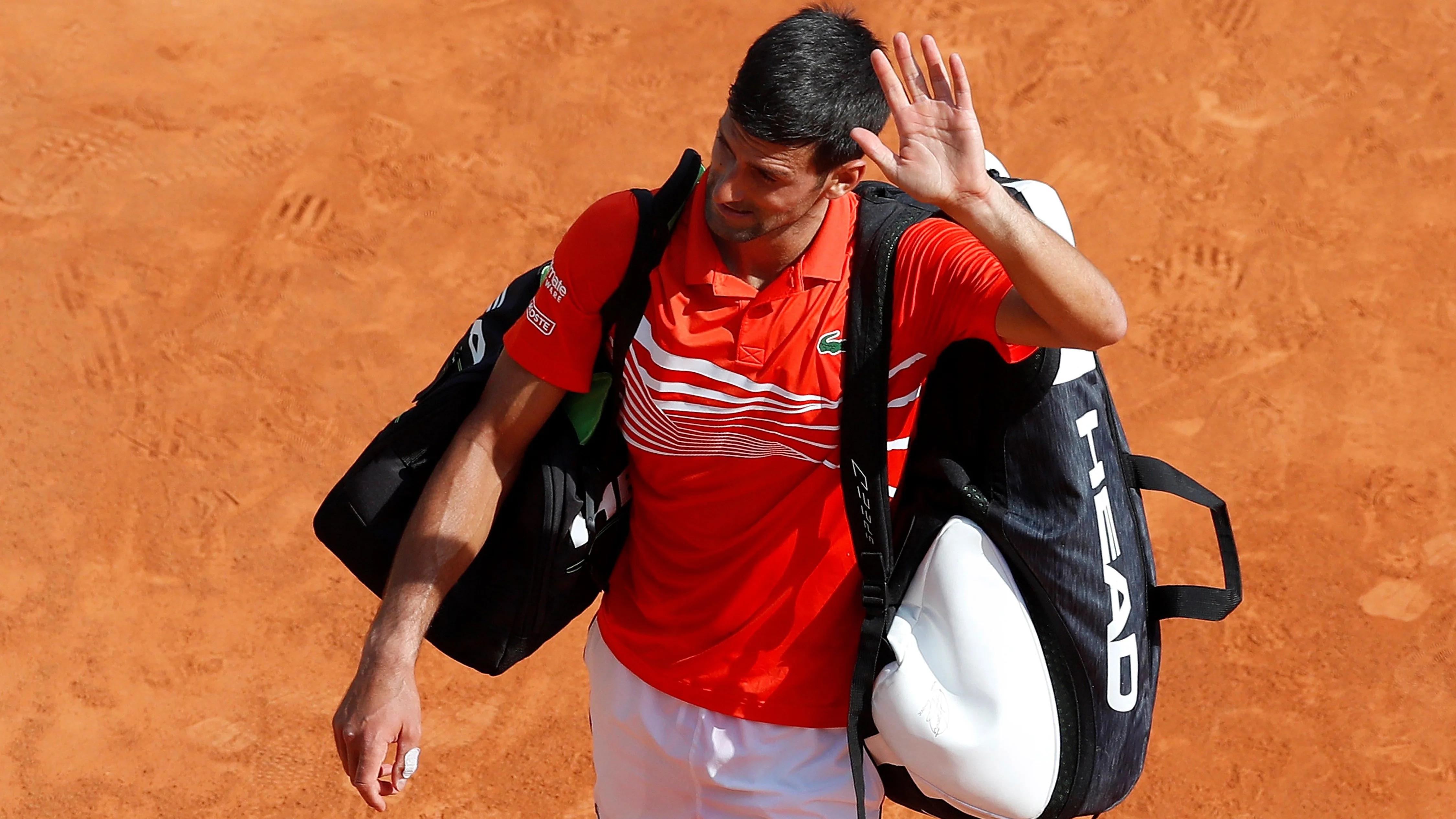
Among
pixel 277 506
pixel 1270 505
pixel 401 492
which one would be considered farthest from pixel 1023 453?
pixel 277 506

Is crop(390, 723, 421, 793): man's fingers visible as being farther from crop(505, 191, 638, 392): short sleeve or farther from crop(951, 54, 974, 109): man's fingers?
crop(951, 54, 974, 109): man's fingers

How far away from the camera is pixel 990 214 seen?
216 centimetres

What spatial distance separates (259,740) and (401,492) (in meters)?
2.26

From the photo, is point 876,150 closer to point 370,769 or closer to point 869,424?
point 869,424

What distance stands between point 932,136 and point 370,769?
148cm

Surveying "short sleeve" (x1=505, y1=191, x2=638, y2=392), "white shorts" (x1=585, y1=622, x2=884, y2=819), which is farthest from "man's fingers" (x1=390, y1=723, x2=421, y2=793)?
"short sleeve" (x1=505, y1=191, x2=638, y2=392)

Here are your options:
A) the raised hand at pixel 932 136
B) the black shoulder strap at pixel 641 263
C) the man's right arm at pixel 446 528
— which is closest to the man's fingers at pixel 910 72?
the raised hand at pixel 932 136

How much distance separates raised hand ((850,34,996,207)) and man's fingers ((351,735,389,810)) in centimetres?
135

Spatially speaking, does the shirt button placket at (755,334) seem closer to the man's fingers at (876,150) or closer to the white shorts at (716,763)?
the man's fingers at (876,150)

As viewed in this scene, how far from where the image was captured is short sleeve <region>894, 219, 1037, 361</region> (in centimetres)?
231

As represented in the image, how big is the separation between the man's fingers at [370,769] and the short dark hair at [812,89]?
1.28 metres

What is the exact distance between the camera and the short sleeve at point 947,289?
7.57 feet

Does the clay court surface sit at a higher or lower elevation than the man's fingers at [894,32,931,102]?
lower

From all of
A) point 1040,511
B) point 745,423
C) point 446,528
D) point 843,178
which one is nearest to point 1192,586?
point 1040,511
